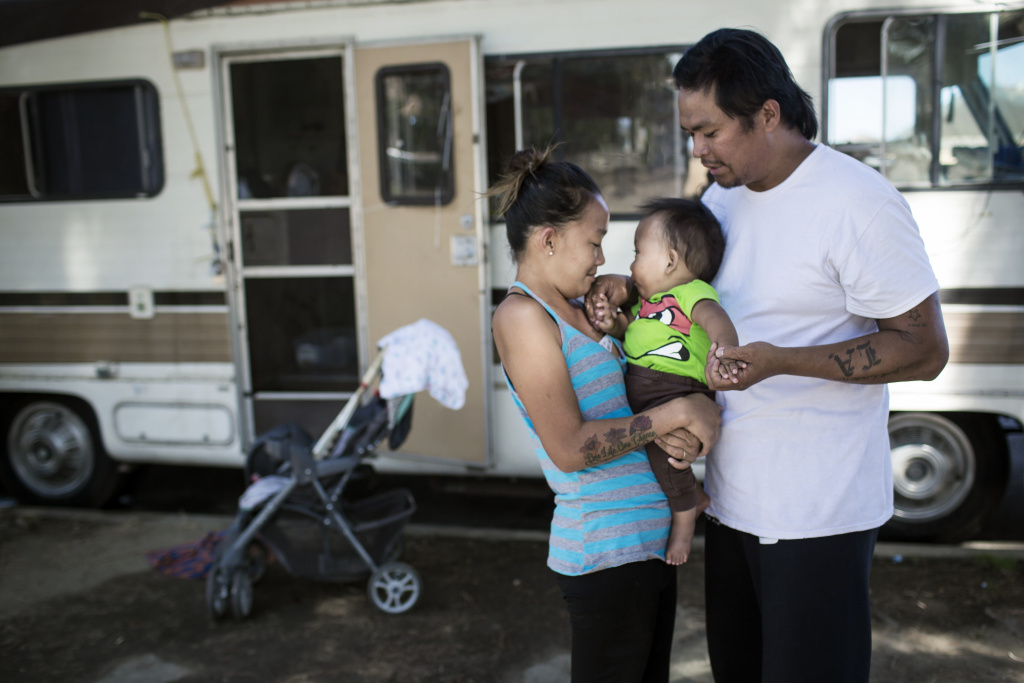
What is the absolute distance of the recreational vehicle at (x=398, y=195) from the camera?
3.80 metres

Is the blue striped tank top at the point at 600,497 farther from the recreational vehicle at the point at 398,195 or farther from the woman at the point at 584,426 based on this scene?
the recreational vehicle at the point at 398,195

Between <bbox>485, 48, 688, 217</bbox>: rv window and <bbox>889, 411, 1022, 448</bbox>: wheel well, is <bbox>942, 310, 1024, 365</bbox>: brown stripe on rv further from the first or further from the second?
<bbox>485, 48, 688, 217</bbox>: rv window

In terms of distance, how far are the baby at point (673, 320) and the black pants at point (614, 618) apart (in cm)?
10

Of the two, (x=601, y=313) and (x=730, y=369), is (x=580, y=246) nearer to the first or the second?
(x=601, y=313)

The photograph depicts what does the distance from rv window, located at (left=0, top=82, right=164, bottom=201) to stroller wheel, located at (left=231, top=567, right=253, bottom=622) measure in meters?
2.45

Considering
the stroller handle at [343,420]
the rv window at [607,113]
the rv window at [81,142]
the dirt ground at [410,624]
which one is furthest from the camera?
the rv window at [81,142]

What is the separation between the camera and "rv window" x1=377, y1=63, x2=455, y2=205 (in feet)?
13.8

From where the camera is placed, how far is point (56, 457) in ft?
16.4

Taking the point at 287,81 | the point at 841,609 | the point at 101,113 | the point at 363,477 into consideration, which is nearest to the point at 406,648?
the point at 363,477

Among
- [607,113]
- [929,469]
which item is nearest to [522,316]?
[607,113]

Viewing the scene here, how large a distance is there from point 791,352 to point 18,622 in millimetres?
3668

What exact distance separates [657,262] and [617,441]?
47 cm

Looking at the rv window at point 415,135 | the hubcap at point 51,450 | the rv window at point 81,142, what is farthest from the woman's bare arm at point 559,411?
the hubcap at point 51,450

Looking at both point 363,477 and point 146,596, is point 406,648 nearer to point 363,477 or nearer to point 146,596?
point 363,477
